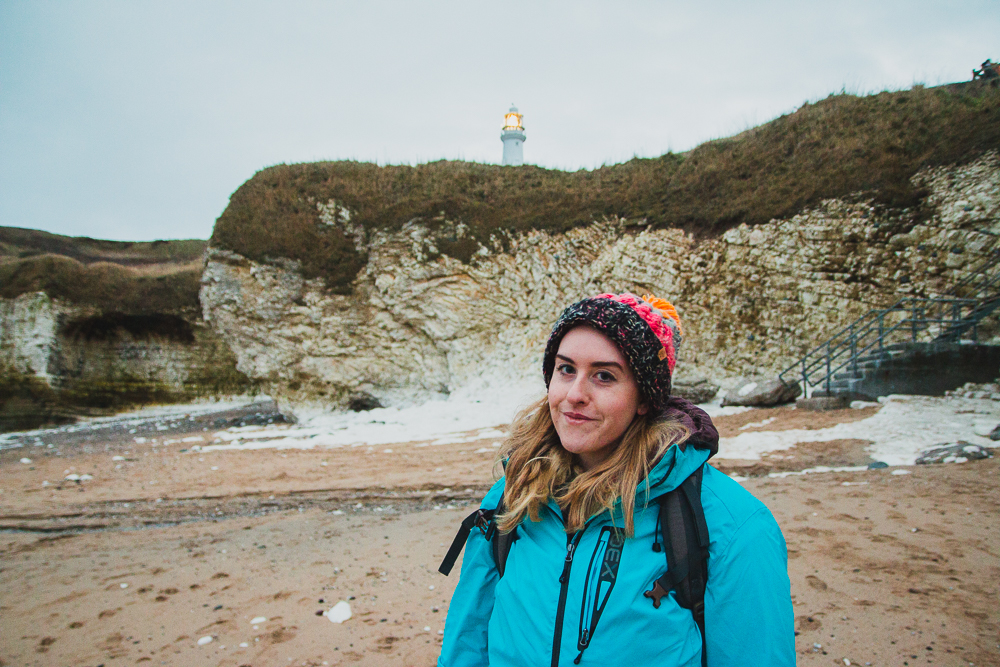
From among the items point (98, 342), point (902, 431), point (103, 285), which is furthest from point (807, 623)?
point (103, 285)

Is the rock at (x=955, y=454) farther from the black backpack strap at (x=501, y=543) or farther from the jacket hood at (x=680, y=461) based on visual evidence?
the black backpack strap at (x=501, y=543)

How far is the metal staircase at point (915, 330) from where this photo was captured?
10469 mm

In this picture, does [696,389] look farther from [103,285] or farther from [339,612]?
[103,285]

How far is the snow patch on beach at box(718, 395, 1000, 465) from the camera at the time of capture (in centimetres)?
753

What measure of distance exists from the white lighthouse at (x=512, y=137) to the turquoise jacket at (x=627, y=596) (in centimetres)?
3625

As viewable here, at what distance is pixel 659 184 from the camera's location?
18.8 m

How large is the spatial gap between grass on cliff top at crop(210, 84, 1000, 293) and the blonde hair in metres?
16.3

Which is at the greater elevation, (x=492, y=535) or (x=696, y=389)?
(x=492, y=535)

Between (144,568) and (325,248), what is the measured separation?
1605 cm

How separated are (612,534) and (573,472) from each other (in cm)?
31

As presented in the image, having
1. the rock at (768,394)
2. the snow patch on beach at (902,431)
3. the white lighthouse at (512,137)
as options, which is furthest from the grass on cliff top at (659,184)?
the white lighthouse at (512,137)

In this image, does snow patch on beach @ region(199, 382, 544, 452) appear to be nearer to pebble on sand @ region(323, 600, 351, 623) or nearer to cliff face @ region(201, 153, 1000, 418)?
cliff face @ region(201, 153, 1000, 418)

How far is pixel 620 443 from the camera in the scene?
183 cm

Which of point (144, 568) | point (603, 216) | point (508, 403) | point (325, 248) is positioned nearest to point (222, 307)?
point (325, 248)
